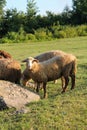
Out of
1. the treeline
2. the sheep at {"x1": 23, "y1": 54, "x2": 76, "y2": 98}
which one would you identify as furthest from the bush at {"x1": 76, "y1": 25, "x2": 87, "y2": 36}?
the sheep at {"x1": 23, "y1": 54, "x2": 76, "y2": 98}

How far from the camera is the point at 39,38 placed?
51.4 meters

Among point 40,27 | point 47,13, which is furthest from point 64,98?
point 47,13

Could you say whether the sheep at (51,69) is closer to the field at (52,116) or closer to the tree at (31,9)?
the field at (52,116)

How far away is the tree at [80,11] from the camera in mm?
60750

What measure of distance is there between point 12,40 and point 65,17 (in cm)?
1236

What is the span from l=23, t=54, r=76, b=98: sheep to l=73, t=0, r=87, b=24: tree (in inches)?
1851

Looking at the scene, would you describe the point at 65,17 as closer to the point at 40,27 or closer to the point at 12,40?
the point at 40,27

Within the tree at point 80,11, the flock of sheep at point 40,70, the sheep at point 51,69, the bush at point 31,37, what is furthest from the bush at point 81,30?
the sheep at point 51,69

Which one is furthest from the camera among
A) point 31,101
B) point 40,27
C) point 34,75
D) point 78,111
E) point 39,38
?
point 40,27

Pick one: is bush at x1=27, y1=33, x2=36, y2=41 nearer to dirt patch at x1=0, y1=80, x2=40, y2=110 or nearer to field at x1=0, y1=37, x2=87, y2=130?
dirt patch at x1=0, y1=80, x2=40, y2=110

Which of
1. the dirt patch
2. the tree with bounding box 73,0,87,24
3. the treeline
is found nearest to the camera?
the dirt patch

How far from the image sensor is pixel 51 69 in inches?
538

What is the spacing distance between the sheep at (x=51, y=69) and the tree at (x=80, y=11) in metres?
47.0

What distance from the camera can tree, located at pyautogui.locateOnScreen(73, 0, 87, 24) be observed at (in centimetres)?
6075
